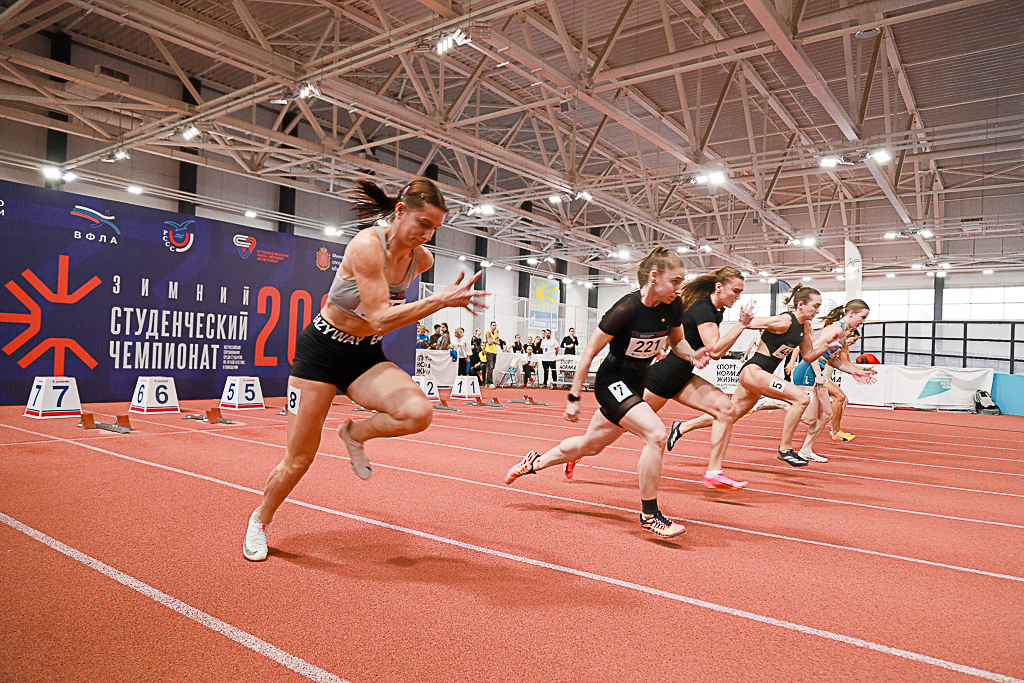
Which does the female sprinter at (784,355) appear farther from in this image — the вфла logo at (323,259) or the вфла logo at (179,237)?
the вфла logo at (323,259)

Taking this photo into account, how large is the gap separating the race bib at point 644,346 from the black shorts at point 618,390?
0.13 metres

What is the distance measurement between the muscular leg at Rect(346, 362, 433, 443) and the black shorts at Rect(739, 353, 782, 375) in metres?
4.72

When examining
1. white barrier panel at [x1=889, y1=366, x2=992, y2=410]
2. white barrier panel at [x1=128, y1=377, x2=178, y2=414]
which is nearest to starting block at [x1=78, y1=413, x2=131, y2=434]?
white barrier panel at [x1=128, y1=377, x2=178, y2=414]

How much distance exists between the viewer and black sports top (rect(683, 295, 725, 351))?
19.5 ft

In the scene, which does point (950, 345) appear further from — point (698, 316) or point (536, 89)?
point (698, 316)

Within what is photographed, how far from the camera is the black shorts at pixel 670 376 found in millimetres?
5754

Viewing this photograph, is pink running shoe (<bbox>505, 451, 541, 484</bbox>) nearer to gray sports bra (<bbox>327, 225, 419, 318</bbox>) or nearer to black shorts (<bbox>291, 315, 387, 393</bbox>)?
black shorts (<bbox>291, 315, 387, 393</bbox>)

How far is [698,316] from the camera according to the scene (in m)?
5.98

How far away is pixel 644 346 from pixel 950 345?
91.5 feet

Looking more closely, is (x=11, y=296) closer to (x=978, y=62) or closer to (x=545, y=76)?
(x=545, y=76)

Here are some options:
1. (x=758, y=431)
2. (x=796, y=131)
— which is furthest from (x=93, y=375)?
(x=796, y=131)

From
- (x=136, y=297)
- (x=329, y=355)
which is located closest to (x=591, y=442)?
(x=329, y=355)

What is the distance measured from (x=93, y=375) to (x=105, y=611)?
35.7 feet

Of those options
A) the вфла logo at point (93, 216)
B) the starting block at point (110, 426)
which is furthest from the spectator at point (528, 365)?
the starting block at point (110, 426)
